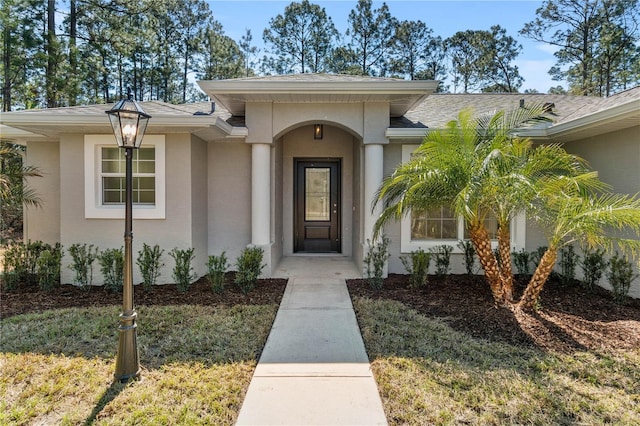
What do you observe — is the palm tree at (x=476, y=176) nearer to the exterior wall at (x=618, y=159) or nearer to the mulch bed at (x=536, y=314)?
the mulch bed at (x=536, y=314)

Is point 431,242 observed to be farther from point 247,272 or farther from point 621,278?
point 247,272

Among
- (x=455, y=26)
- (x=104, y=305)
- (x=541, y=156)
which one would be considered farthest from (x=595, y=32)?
(x=104, y=305)

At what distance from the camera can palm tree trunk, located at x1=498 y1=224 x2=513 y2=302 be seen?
530 cm

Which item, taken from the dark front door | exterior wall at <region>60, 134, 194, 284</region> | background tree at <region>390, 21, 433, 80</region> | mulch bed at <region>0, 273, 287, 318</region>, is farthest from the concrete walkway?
background tree at <region>390, 21, 433, 80</region>

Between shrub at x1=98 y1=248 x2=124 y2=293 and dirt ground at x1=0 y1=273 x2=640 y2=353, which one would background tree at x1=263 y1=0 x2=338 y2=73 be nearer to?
dirt ground at x1=0 y1=273 x2=640 y2=353

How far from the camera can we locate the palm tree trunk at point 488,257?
531 cm

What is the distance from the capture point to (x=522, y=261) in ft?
23.6

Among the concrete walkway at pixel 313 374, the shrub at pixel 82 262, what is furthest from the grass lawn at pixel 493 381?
the shrub at pixel 82 262

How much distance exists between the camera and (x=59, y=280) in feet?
22.8

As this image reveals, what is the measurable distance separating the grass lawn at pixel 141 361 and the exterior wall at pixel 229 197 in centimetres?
271

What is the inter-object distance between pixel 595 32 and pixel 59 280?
27.0 meters

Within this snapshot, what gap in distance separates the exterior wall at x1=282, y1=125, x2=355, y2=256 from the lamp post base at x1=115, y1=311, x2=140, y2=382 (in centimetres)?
592

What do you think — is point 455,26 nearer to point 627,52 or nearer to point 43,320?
point 627,52

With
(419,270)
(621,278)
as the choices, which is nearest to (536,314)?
(621,278)
